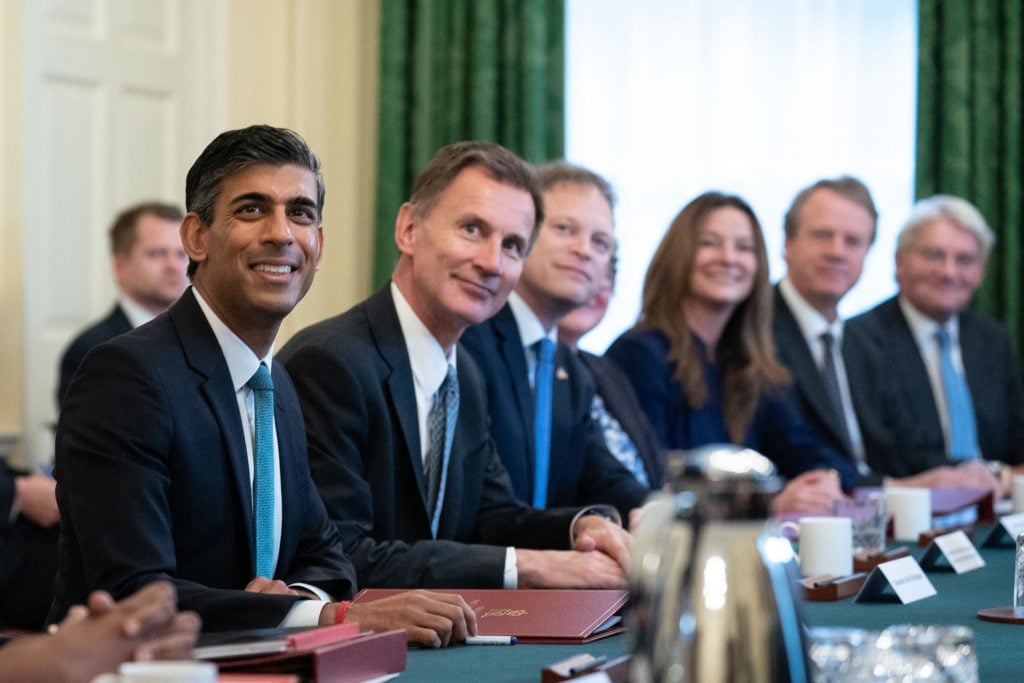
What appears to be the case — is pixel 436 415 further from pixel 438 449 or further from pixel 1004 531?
pixel 1004 531

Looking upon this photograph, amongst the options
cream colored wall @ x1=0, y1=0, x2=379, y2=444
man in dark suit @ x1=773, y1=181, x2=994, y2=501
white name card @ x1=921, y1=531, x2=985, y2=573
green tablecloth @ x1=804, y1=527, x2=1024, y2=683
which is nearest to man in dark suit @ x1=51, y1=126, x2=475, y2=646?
green tablecloth @ x1=804, y1=527, x2=1024, y2=683

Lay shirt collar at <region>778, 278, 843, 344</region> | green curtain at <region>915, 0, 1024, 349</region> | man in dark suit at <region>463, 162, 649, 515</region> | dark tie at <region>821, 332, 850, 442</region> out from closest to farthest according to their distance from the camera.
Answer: man in dark suit at <region>463, 162, 649, 515</region>, dark tie at <region>821, 332, 850, 442</region>, shirt collar at <region>778, 278, 843, 344</region>, green curtain at <region>915, 0, 1024, 349</region>

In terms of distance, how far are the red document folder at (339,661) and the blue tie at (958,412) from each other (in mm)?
3719

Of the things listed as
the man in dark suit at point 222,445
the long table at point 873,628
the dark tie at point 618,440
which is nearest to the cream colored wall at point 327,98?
the dark tie at point 618,440

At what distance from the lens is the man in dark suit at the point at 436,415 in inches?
98.0

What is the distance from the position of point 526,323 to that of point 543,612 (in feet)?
4.94

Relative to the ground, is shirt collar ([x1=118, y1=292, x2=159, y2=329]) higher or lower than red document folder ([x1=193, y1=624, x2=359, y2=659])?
higher

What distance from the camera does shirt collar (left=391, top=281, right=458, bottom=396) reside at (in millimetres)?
2742

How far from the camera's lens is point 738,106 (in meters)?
6.07

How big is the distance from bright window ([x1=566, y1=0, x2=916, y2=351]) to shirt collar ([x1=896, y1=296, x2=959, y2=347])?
72 centimetres

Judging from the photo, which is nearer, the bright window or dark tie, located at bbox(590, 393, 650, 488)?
dark tie, located at bbox(590, 393, 650, 488)

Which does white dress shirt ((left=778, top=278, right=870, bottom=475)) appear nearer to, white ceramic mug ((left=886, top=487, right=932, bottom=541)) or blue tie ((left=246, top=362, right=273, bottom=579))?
white ceramic mug ((left=886, top=487, right=932, bottom=541))

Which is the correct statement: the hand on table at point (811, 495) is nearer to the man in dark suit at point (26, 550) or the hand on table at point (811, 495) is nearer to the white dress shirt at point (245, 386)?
the white dress shirt at point (245, 386)

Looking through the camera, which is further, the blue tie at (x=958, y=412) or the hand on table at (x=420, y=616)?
the blue tie at (x=958, y=412)
